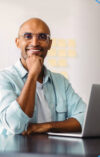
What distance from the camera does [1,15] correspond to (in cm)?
404

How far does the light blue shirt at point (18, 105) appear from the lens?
171 cm

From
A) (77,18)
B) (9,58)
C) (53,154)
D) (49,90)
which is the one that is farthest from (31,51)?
(77,18)

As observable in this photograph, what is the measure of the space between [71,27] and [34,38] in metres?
2.10

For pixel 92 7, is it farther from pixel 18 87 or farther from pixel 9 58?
pixel 18 87

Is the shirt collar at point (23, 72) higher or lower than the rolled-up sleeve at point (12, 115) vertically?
higher

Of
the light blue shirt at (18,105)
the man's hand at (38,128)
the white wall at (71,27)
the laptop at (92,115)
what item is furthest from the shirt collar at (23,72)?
the white wall at (71,27)

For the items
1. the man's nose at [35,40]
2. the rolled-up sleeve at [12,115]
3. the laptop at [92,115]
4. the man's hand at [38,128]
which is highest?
the man's nose at [35,40]

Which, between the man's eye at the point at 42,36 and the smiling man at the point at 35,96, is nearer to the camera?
the smiling man at the point at 35,96

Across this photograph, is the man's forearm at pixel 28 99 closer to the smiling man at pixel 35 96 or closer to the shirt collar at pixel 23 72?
the smiling man at pixel 35 96

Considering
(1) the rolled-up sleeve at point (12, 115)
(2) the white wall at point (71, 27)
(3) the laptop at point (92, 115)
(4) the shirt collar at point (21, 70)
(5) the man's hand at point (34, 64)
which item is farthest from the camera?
(2) the white wall at point (71, 27)

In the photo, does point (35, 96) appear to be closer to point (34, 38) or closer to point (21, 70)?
point (21, 70)

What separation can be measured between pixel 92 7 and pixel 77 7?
7.3 inches

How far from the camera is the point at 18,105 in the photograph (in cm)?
169

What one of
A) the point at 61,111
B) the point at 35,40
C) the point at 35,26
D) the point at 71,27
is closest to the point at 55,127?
the point at 61,111
